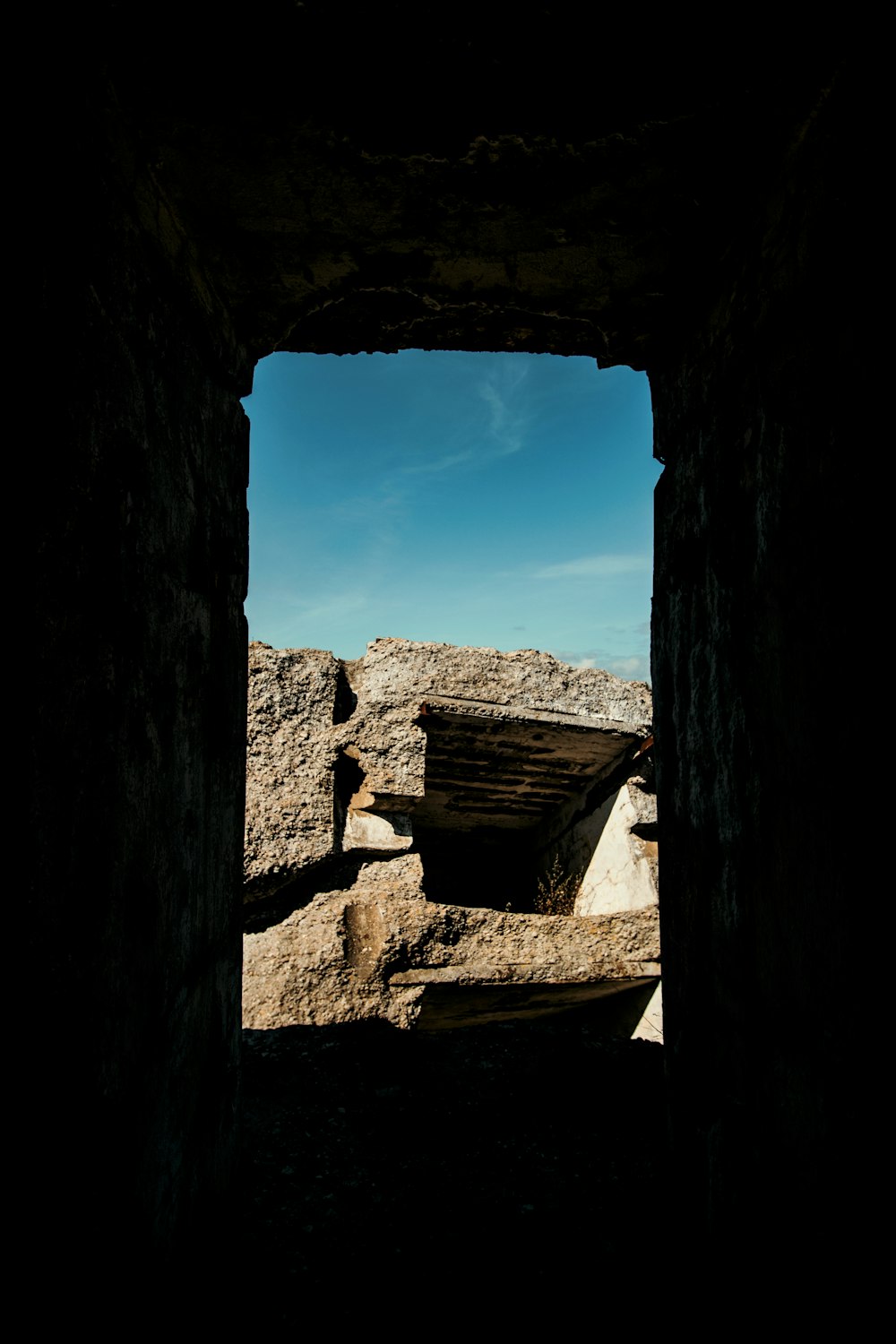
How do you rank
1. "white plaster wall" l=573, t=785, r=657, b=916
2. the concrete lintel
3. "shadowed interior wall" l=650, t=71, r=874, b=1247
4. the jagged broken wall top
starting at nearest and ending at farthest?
"shadowed interior wall" l=650, t=71, r=874, b=1247 → the jagged broken wall top → the concrete lintel → "white plaster wall" l=573, t=785, r=657, b=916

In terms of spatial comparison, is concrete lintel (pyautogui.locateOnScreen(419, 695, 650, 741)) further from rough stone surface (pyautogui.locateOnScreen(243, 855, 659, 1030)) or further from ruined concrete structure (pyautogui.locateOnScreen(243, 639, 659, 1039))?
rough stone surface (pyautogui.locateOnScreen(243, 855, 659, 1030))

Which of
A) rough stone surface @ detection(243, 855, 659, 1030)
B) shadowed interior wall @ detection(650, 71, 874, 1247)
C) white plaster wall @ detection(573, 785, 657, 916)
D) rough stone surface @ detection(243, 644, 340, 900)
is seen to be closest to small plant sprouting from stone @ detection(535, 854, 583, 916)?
white plaster wall @ detection(573, 785, 657, 916)

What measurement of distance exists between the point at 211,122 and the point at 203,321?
30 cm

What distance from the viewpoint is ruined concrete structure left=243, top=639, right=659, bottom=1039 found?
3.31 m

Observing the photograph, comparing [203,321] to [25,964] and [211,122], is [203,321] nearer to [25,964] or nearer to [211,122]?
[211,122]

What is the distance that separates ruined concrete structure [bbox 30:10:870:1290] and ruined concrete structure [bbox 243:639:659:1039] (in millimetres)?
1997

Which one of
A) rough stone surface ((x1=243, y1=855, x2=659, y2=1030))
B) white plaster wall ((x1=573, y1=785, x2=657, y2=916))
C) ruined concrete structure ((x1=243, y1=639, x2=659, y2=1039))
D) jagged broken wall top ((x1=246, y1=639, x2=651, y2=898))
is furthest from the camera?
white plaster wall ((x1=573, y1=785, x2=657, y2=916))

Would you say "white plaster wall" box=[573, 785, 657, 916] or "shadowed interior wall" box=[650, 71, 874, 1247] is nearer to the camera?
"shadowed interior wall" box=[650, 71, 874, 1247]

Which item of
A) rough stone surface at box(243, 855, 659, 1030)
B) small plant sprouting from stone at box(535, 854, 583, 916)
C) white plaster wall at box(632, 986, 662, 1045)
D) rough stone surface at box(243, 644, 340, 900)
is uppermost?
rough stone surface at box(243, 644, 340, 900)

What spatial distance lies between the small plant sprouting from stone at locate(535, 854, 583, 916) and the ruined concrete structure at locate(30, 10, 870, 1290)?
140 inches

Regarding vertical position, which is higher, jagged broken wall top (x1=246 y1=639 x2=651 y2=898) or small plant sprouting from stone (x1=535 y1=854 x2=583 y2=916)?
jagged broken wall top (x1=246 y1=639 x2=651 y2=898)

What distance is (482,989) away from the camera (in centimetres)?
350

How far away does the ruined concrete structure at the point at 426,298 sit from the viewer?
79cm

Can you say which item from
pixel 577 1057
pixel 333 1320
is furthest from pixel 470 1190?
pixel 577 1057
